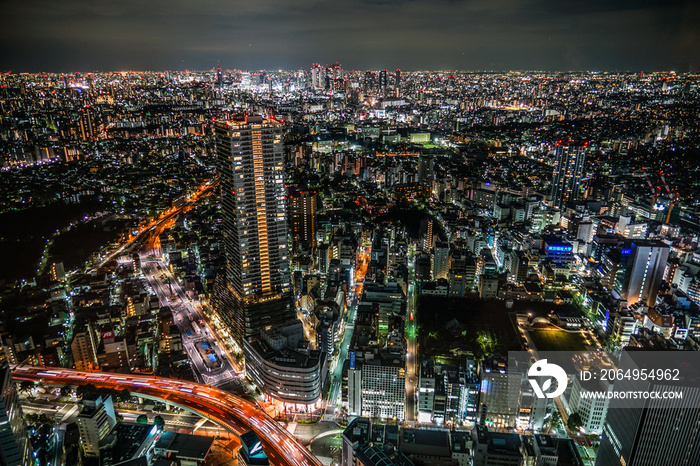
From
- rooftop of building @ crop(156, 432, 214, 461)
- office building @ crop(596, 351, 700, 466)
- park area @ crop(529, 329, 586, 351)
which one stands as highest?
office building @ crop(596, 351, 700, 466)

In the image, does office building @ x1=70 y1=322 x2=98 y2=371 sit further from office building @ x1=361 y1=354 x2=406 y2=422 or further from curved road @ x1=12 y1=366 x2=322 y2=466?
office building @ x1=361 y1=354 x2=406 y2=422

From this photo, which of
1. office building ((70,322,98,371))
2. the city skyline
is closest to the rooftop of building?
the city skyline

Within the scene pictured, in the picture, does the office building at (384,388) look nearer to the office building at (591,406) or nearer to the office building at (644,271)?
the office building at (591,406)

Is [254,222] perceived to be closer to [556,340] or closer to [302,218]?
[302,218]

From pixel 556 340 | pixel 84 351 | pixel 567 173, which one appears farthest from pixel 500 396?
pixel 567 173

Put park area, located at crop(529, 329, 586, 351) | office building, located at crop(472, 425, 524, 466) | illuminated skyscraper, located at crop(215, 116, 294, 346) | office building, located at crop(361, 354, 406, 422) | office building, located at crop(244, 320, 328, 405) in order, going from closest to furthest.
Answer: office building, located at crop(472, 425, 524, 466) < office building, located at crop(361, 354, 406, 422) < office building, located at crop(244, 320, 328, 405) < illuminated skyscraper, located at crop(215, 116, 294, 346) < park area, located at crop(529, 329, 586, 351)

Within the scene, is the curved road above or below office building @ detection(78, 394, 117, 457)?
below

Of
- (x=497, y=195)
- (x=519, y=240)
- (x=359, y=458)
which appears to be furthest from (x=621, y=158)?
(x=359, y=458)
